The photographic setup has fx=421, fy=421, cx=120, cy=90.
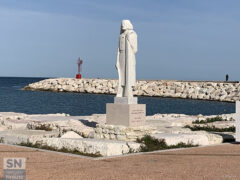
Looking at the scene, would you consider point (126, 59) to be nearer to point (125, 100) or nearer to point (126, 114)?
point (125, 100)

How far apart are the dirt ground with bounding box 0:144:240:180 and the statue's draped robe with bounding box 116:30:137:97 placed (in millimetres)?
3151

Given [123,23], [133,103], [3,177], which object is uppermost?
[123,23]

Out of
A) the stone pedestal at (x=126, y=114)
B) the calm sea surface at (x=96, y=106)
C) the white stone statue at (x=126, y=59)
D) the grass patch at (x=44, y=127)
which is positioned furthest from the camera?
the calm sea surface at (x=96, y=106)

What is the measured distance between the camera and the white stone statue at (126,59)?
12.4 metres

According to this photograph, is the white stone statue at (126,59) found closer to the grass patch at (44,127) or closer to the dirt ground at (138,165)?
the dirt ground at (138,165)

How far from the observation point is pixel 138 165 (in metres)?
8.23

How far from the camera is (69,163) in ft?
27.4

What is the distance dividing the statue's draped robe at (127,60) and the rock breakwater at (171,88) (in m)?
30.6

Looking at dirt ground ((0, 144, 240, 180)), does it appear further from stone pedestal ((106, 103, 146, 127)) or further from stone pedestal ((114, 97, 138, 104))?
stone pedestal ((114, 97, 138, 104))

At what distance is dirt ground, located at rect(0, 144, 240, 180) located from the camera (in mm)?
7305

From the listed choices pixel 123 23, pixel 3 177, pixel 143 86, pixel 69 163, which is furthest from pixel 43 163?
pixel 143 86

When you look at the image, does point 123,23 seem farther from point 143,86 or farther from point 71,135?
point 143,86

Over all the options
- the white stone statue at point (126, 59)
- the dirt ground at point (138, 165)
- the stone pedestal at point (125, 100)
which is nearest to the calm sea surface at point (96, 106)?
the white stone statue at point (126, 59)

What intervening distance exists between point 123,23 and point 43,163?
18.8 ft
